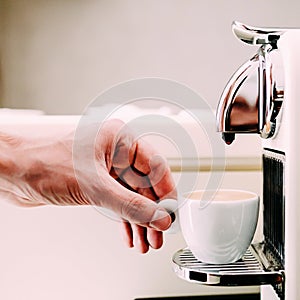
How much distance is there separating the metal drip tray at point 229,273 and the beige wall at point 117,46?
27.8 inches

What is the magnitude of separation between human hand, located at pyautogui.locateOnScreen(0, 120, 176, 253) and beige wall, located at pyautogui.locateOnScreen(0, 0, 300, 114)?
1.92 feet

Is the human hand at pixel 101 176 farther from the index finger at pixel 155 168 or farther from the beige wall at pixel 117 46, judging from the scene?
the beige wall at pixel 117 46

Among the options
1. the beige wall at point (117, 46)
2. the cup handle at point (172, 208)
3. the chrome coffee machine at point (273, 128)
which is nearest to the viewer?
the chrome coffee machine at point (273, 128)

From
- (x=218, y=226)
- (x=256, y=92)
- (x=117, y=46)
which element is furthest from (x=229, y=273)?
(x=117, y=46)

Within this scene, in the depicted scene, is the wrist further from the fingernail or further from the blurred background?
the blurred background

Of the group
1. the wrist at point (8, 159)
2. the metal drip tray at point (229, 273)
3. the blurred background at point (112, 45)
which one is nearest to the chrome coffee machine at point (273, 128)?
the metal drip tray at point (229, 273)

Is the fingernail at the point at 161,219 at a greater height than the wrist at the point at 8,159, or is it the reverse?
the wrist at the point at 8,159

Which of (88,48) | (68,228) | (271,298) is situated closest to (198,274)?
(271,298)

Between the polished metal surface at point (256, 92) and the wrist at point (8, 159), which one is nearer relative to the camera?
the polished metal surface at point (256, 92)

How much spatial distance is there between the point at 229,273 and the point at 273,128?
124 mm

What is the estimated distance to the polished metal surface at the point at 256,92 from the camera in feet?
1.42

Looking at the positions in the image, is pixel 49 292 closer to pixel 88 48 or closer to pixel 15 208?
pixel 15 208

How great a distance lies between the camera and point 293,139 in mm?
412

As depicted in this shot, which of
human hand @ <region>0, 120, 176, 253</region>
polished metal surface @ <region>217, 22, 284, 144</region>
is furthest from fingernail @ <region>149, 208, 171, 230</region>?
polished metal surface @ <region>217, 22, 284, 144</region>
